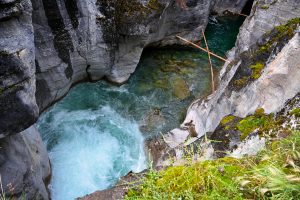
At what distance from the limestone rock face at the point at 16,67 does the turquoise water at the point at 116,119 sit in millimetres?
3520

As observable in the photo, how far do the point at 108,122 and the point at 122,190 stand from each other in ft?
22.8

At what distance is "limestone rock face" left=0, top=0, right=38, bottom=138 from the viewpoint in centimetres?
472

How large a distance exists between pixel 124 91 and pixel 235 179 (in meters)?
8.64

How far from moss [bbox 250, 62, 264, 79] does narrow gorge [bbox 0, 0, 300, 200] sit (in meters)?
0.02

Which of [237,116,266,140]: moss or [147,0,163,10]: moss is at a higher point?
[147,0,163,10]: moss

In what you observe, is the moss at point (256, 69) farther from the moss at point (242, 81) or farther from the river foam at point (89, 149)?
the river foam at point (89, 149)

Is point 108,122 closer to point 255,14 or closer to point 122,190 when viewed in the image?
point 255,14

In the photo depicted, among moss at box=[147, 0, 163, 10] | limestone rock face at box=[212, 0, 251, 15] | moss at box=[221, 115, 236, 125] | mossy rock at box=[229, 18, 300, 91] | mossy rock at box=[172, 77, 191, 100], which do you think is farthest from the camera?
limestone rock face at box=[212, 0, 251, 15]

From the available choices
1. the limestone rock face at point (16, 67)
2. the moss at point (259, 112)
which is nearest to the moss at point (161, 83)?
the moss at point (259, 112)

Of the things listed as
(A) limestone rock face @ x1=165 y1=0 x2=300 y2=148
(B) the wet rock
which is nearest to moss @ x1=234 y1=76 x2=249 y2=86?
(A) limestone rock face @ x1=165 y1=0 x2=300 y2=148

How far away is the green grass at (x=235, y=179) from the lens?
2363 millimetres

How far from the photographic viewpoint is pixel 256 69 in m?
6.43

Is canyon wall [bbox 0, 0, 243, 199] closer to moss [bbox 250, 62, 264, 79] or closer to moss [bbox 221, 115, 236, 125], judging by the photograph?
moss [bbox 221, 115, 236, 125]

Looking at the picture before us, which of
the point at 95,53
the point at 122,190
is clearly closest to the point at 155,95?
the point at 95,53
